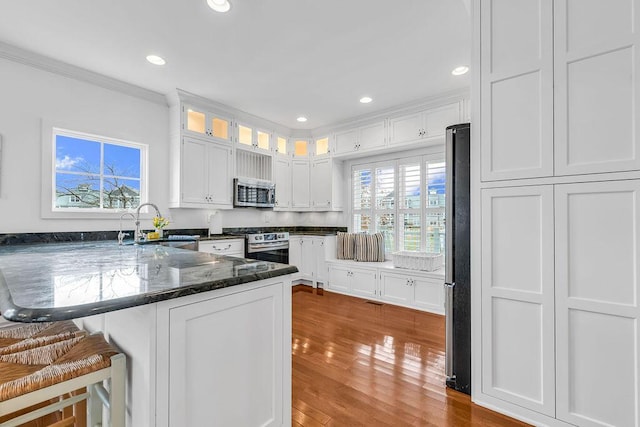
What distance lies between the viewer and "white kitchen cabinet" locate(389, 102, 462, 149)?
3.75 m

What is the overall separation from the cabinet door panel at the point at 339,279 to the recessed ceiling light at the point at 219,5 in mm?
3462

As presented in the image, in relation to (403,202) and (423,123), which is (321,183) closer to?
(403,202)

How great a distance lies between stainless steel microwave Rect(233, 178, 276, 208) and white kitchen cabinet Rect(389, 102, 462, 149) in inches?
78.4

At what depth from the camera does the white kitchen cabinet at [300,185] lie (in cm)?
525

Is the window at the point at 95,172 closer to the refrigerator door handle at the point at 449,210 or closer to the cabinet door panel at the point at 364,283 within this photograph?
the cabinet door panel at the point at 364,283

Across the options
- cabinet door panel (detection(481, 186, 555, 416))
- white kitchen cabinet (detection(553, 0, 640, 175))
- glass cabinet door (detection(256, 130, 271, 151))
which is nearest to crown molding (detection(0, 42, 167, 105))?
glass cabinet door (detection(256, 130, 271, 151))

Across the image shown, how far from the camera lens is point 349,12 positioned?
2.30 m

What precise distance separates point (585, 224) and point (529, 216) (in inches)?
9.5

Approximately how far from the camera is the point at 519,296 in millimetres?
1730

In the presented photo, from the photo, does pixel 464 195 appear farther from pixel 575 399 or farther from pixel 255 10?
pixel 255 10

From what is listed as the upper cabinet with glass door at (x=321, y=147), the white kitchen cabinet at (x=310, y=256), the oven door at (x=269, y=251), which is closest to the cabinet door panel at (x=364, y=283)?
the white kitchen cabinet at (x=310, y=256)

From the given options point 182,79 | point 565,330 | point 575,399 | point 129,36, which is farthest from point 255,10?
point 575,399

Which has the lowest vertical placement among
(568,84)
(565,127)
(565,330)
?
(565,330)

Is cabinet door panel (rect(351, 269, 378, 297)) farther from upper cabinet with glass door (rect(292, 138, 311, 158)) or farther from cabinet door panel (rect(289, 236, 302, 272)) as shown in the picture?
upper cabinet with glass door (rect(292, 138, 311, 158))
